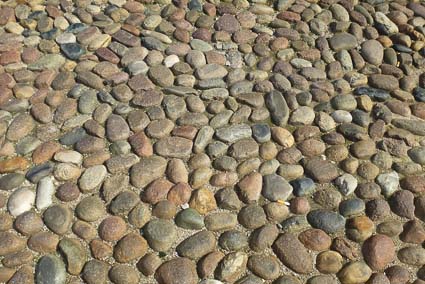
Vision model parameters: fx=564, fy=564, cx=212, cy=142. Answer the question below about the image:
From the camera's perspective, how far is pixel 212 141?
2168 millimetres

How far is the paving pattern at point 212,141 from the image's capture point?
183 centimetres

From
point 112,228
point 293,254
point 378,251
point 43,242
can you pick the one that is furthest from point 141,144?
point 378,251

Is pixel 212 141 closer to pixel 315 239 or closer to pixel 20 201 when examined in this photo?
pixel 315 239

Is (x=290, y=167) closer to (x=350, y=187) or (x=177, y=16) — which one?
(x=350, y=187)

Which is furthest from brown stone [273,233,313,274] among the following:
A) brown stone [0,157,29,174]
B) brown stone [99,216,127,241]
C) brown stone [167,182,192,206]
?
brown stone [0,157,29,174]

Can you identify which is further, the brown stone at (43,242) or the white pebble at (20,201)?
the white pebble at (20,201)

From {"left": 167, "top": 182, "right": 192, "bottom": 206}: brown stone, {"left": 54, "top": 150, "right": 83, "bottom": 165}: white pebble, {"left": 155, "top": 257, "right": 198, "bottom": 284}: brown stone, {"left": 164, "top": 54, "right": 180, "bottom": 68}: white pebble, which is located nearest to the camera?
{"left": 155, "top": 257, "right": 198, "bottom": 284}: brown stone

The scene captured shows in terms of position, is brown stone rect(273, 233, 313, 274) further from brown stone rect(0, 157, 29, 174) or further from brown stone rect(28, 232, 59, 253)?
brown stone rect(0, 157, 29, 174)

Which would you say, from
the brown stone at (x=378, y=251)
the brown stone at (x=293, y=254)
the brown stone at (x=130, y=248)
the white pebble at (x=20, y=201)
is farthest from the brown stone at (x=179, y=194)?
the brown stone at (x=378, y=251)

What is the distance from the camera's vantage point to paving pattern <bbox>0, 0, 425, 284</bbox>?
5.99 ft

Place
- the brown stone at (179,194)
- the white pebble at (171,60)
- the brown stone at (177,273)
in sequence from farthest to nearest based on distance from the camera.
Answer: the white pebble at (171,60) < the brown stone at (179,194) < the brown stone at (177,273)

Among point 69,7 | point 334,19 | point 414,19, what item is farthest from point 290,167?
point 69,7

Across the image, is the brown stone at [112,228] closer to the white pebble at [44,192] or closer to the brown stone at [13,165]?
the white pebble at [44,192]

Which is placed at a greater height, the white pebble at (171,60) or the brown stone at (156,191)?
the white pebble at (171,60)
